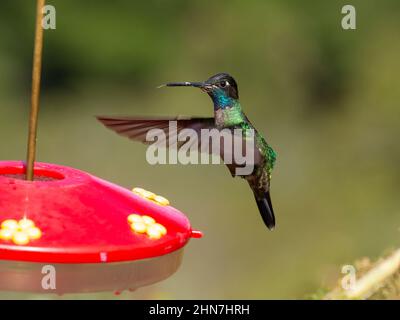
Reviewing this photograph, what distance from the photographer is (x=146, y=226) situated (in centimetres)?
272

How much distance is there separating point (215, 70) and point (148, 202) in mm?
6127

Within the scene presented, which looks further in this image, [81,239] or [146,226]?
[146,226]

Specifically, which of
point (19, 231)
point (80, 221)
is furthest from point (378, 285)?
point (19, 231)

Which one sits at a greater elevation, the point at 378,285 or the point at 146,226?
the point at 146,226

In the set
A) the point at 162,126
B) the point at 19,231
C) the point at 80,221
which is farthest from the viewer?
the point at 162,126

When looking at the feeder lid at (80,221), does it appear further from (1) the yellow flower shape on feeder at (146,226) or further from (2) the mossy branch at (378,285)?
(2) the mossy branch at (378,285)

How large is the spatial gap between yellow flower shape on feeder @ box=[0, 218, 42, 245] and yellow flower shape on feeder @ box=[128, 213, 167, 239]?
1.04 ft

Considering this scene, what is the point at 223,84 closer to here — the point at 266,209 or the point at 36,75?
the point at 266,209

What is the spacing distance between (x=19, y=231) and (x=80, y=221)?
0.20 m

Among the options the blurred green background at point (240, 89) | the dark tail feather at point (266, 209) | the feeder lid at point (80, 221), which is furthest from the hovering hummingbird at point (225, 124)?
the blurred green background at point (240, 89)

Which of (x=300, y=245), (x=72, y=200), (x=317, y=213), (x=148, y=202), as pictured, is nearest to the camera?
(x=72, y=200)
